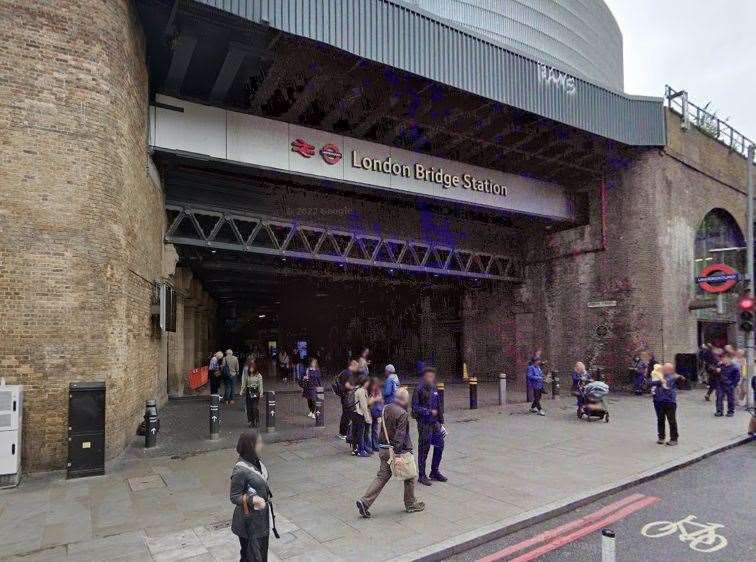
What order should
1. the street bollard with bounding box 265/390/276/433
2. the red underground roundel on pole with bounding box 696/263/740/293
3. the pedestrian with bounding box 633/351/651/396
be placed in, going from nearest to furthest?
the street bollard with bounding box 265/390/276/433 < the red underground roundel on pole with bounding box 696/263/740/293 < the pedestrian with bounding box 633/351/651/396

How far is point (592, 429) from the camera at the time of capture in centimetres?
1177

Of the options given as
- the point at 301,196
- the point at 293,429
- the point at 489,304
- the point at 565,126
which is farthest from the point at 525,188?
the point at 293,429

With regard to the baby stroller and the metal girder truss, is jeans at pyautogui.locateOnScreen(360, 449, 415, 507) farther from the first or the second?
the metal girder truss

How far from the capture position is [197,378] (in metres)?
21.9

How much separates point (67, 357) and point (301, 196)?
1032cm

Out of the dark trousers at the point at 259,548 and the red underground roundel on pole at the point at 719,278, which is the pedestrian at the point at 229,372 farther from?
the red underground roundel on pole at the point at 719,278

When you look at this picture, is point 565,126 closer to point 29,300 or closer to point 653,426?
point 653,426

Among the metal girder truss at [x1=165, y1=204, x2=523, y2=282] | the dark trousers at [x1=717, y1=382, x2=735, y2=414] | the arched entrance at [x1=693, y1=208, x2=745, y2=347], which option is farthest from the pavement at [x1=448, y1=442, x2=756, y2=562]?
the arched entrance at [x1=693, y1=208, x2=745, y2=347]

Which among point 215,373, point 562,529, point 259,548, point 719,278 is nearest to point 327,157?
point 215,373

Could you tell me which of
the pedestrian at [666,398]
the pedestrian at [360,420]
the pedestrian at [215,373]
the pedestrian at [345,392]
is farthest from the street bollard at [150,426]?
the pedestrian at [666,398]

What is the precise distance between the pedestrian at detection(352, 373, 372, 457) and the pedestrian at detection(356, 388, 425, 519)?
3150 millimetres

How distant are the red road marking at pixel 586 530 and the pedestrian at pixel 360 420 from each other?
4397 mm

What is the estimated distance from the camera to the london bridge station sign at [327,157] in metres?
13.0

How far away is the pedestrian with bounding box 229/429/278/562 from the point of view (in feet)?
12.9
